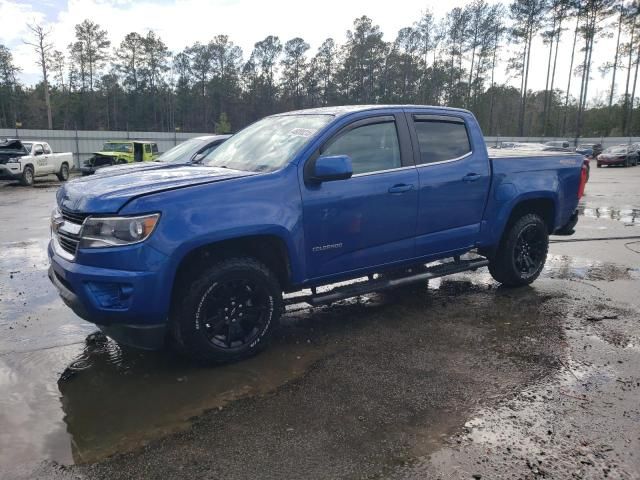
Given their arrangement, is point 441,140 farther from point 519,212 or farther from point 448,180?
point 519,212

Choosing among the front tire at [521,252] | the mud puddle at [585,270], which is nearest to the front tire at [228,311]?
the front tire at [521,252]

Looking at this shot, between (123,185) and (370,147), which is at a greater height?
(370,147)

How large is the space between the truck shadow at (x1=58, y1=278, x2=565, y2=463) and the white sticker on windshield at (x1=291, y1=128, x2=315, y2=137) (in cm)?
175

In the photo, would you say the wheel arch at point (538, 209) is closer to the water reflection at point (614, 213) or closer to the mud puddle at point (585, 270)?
the mud puddle at point (585, 270)

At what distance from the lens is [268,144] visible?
4.39 meters

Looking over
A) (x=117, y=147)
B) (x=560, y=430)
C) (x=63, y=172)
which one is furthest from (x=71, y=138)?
(x=560, y=430)

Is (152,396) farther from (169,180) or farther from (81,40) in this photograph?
(81,40)

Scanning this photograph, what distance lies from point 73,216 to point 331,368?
7.11 ft

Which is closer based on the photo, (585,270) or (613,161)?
(585,270)

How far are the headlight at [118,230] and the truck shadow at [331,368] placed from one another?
3.36 feet

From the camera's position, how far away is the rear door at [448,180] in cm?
464

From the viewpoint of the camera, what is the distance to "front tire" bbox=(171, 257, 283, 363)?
3.51 metres

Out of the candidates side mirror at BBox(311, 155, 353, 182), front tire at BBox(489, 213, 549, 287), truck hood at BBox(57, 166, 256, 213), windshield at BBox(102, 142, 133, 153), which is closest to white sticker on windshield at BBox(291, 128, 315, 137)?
side mirror at BBox(311, 155, 353, 182)

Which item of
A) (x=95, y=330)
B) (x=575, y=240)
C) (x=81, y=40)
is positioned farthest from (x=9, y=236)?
(x=81, y=40)
